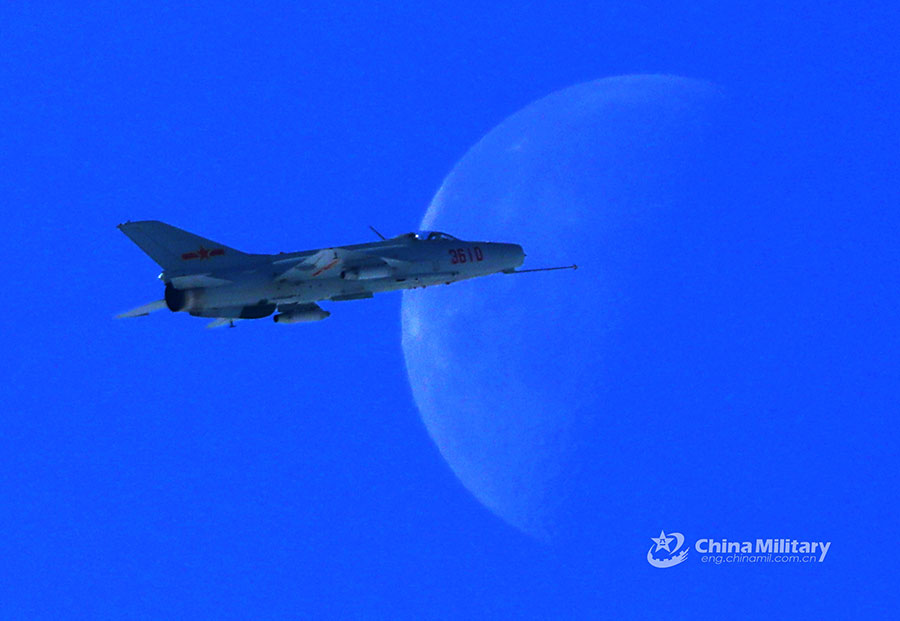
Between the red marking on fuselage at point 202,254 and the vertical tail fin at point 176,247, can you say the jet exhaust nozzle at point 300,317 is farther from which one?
the red marking on fuselage at point 202,254

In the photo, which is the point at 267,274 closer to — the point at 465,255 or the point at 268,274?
the point at 268,274

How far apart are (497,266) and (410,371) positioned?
6.26 m

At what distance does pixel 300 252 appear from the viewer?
186 feet

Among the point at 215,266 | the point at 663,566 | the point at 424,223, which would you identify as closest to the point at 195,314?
the point at 215,266

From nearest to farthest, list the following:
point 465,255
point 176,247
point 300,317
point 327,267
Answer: point 176,247 < point 327,267 < point 300,317 < point 465,255

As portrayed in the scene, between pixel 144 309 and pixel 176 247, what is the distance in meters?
2.82

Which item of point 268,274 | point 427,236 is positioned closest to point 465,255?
point 427,236

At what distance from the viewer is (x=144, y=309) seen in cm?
5738

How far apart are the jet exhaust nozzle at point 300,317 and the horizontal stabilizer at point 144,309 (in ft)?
12.4

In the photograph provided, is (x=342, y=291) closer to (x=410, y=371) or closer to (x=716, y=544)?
(x=410, y=371)

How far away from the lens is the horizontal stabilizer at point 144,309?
5709cm

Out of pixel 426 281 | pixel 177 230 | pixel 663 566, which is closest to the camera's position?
pixel 177 230

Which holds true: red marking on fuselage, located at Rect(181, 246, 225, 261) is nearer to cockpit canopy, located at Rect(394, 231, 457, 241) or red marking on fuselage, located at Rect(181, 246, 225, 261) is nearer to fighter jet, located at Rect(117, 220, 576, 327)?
fighter jet, located at Rect(117, 220, 576, 327)

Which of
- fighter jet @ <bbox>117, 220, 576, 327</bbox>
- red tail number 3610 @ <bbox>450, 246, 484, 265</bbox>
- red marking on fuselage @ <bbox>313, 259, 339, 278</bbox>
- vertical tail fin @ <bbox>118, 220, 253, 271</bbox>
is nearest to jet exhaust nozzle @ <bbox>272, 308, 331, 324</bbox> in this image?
fighter jet @ <bbox>117, 220, 576, 327</bbox>
